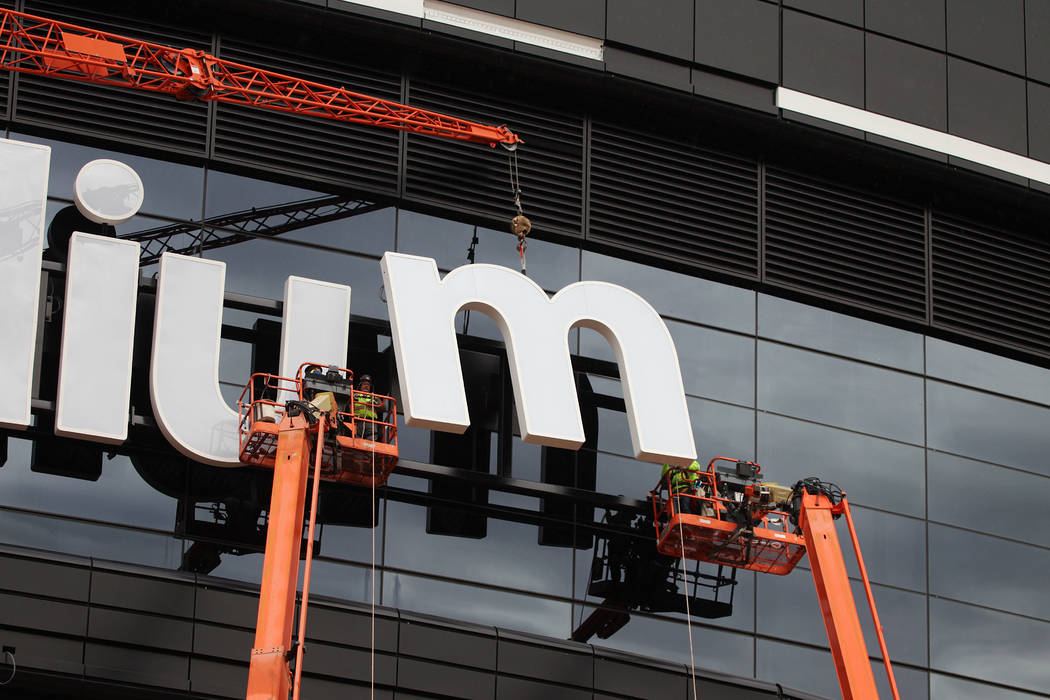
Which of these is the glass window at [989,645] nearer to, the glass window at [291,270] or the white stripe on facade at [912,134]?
the white stripe on facade at [912,134]

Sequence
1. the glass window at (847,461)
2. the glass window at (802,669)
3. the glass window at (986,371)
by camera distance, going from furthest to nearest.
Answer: the glass window at (986,371) → the glass window at (847,461) → the glass window at (802,669)

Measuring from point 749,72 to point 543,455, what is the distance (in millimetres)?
11094

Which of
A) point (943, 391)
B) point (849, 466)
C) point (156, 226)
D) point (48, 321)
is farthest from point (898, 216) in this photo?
point (48, 321)

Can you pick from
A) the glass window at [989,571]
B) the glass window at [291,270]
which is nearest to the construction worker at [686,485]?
the glass window at [291,270]

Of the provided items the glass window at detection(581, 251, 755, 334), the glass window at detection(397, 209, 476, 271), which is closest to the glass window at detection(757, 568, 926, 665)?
the glass window at detection(581, 251, 755, 334)

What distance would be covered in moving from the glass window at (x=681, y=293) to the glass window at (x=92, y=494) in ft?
36.0

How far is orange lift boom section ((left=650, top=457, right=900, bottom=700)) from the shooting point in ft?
93.5

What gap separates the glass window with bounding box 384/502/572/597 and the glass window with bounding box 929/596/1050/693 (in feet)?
29.9

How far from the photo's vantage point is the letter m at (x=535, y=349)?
29.8 meters

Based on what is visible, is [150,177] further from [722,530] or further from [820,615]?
[820,615]

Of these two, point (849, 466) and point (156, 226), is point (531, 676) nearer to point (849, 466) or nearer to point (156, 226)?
point (849, 466)

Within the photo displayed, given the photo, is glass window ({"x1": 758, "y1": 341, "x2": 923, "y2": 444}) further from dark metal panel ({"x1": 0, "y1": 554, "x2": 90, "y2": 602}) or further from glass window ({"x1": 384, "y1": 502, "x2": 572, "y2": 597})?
dark metal panel ({"x1": 0, "y1": 554, "x2": 90, "y2": 602})

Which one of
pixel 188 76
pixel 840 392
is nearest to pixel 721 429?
pixel 840 392

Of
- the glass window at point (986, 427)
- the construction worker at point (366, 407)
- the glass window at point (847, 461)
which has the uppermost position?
the glass window at point (986, 427)
